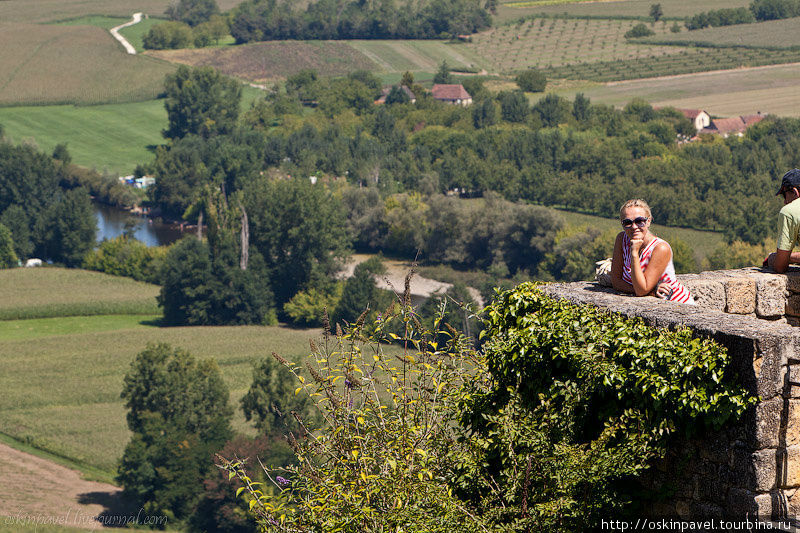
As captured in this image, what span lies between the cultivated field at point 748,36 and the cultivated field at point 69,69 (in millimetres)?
84261

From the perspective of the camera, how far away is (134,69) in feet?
602

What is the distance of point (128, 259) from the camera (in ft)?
352

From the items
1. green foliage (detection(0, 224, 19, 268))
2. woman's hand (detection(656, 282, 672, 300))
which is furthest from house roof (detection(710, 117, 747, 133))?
woman's hand (detection(656, 282, 672, 300))

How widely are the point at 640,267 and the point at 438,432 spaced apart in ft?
8.19

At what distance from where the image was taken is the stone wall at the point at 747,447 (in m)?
7.40

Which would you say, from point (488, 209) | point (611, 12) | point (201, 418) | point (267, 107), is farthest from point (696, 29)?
point (201, 418)

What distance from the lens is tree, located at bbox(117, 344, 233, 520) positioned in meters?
59.2

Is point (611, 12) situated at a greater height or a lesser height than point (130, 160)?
greater

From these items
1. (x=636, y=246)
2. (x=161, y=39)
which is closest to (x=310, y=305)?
(x=636, y=246)

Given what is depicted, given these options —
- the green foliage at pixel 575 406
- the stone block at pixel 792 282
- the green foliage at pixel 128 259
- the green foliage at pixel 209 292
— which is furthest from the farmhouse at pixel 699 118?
the green foliage at pixel 575 406

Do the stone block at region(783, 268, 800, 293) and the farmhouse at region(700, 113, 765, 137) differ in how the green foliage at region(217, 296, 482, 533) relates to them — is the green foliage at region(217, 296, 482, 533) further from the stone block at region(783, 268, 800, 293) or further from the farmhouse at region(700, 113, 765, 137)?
the farmhouse at region(700, 113, 765, 137)

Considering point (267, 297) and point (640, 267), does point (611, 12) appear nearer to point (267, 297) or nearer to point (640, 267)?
point (267, 297)

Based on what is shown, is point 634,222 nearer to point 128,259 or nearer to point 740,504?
point 740,504

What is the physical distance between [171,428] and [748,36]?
404ft
